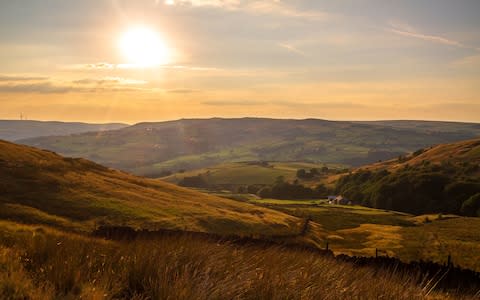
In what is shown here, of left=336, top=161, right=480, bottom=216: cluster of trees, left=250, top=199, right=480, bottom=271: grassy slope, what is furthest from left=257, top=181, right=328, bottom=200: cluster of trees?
left=250, top=199, right=480, bottom=271: grassy slope

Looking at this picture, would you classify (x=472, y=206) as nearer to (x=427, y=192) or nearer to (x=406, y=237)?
(x=427, y=192)

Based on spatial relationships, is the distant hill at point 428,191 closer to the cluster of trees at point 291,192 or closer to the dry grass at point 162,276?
the cluster of trees at point 291,192

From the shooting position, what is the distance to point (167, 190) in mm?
77938

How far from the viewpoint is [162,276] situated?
280 inches

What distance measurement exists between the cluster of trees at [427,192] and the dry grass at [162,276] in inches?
5471

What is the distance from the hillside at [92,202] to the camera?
44438 millimetres

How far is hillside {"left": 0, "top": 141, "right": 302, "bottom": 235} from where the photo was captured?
44438mm

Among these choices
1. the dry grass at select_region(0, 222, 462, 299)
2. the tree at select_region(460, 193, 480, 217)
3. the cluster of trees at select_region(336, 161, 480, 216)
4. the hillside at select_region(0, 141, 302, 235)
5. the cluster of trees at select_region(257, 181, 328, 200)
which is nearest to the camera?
the dry grass at select_region(0, 222, 462, 299)

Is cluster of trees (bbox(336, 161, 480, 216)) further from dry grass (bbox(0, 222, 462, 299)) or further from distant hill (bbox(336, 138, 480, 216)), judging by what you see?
dry grass (bbox(0, 222, 462, 299))

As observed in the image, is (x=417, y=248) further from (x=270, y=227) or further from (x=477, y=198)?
(x=477, y=198)

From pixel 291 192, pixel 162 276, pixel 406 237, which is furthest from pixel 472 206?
pixel 162 276

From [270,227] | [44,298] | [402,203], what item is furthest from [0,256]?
[402,203]

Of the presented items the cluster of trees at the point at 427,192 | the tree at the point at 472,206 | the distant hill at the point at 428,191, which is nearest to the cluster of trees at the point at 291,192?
the distant hill at the point at 428,191

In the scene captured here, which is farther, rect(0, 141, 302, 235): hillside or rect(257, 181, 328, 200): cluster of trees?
rect(257, 181, 328, 200): cluster of trees
